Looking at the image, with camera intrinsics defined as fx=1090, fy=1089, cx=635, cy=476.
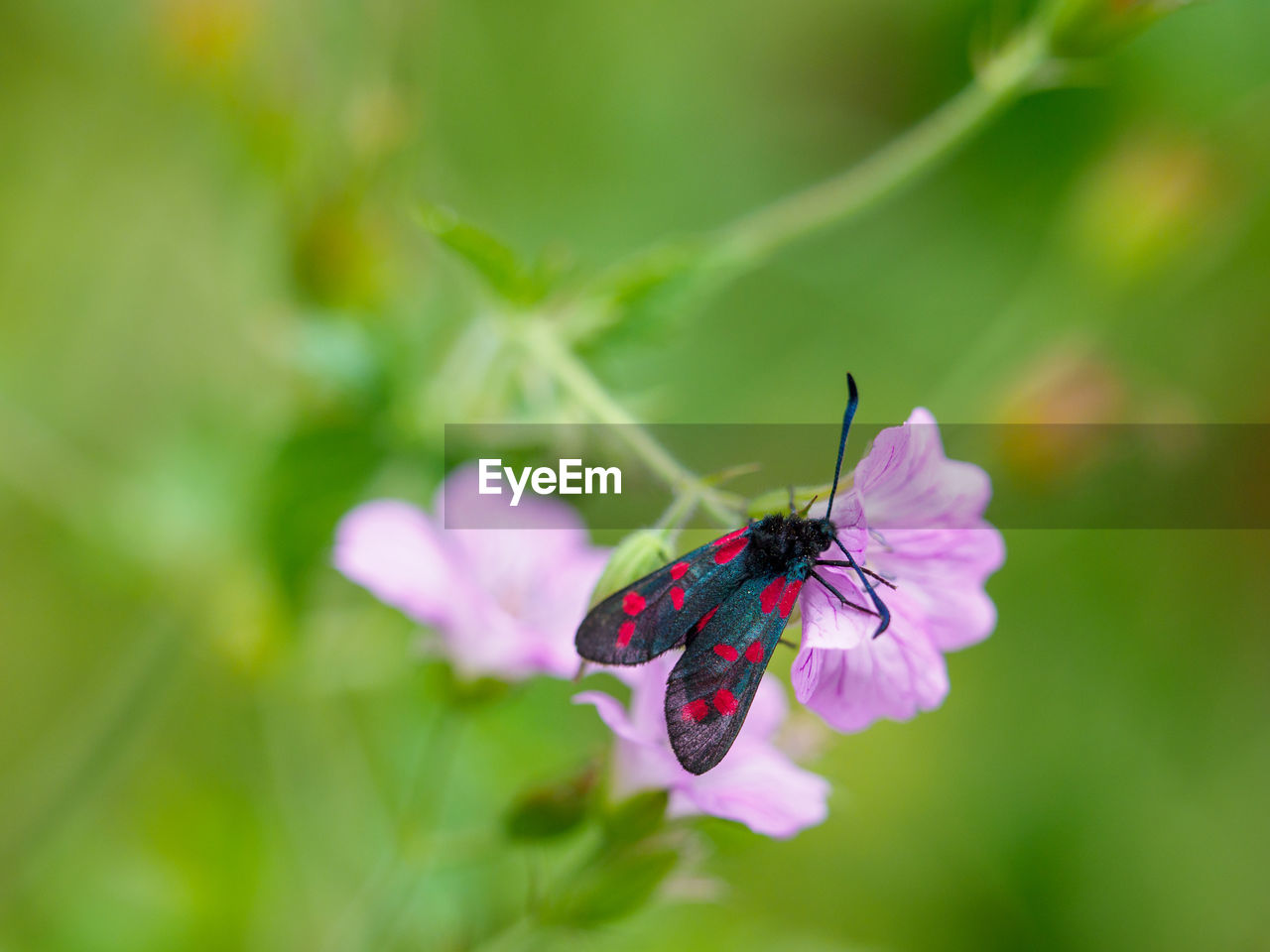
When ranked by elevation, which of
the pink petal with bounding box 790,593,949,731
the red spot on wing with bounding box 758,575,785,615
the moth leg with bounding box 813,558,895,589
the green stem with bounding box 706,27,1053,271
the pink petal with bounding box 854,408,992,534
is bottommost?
the pink petal with bounding box 790,593,949,731

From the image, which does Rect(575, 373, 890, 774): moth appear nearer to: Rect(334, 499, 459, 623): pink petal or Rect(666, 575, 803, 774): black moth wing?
Rect(666, 575, 803, 774): black moth wing

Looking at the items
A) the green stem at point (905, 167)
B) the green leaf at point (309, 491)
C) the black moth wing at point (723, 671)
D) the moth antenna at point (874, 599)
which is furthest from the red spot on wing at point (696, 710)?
the green leaf at point (309, 491)

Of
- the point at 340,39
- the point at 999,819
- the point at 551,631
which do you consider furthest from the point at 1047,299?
the point at 340,39

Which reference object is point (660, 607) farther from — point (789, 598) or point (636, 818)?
point (636, 818)

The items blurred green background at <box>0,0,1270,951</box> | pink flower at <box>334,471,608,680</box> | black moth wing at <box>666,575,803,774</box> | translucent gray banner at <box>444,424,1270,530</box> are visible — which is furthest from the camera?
blurred green background at <box>0,0,1270,951</box>

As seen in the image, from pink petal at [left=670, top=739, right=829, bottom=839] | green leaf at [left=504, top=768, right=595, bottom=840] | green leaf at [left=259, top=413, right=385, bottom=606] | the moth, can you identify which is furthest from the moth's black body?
green leaf at [left=259, top=413, right=385, bottom=606]

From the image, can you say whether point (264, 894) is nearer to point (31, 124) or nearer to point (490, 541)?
point (490, 541)
